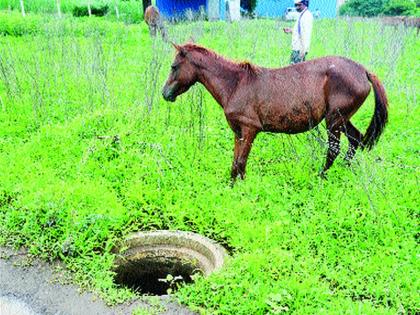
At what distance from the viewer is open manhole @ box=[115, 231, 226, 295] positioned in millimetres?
4289

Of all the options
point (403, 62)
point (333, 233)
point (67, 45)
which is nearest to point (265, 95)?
point (333, 233)

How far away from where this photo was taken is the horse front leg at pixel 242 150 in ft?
16.9

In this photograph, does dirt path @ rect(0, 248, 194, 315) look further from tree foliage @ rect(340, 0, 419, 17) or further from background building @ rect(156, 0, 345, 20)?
tree foliage @ rect(340, 0, 419, 17)

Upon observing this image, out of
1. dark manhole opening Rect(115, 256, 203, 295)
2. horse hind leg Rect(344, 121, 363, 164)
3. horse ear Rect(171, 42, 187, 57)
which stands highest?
horse ear Rect(171, 42, 187, 57)

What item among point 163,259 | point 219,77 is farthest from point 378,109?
point 163,259

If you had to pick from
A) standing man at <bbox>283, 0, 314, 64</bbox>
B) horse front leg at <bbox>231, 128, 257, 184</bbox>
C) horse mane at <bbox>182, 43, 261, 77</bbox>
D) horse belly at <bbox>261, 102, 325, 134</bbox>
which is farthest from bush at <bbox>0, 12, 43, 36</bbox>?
horse belly at <bbox>261, 102, 325, 134</bbox>

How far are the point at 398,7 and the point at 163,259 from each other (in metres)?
29.2

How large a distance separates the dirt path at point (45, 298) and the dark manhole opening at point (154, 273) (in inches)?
16.2

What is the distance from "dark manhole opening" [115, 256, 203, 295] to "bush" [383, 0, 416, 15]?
94.1 ft

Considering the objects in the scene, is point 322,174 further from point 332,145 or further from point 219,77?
point 219,77

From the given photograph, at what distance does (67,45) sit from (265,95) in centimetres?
524

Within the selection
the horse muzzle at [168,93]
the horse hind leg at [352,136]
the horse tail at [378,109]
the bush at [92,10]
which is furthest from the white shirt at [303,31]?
the bush at [92,10]

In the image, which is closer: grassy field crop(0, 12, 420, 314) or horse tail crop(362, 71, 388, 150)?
grassy field crop(0, 12, 420, 314)

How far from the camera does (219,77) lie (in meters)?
5.18
